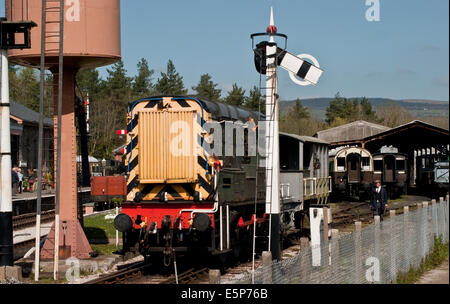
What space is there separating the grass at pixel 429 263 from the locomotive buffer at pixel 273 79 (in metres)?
2.61

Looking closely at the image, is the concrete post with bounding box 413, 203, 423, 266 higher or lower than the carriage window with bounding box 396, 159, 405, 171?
lower

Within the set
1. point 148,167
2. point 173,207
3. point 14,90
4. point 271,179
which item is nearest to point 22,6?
point 148,167

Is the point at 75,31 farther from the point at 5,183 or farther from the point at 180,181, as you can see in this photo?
the point at 180,181

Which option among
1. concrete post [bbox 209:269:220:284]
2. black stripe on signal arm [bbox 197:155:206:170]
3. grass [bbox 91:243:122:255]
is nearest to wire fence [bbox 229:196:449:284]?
concrete post [bbox 209:269:220:284]

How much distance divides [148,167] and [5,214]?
11.0 feet

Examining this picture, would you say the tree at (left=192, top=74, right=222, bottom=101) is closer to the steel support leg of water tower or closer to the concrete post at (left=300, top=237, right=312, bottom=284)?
the steel support leg of water tower

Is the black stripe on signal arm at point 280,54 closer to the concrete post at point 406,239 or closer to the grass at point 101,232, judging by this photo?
the concrete post at point 406,239

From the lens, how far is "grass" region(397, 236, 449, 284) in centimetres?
1253

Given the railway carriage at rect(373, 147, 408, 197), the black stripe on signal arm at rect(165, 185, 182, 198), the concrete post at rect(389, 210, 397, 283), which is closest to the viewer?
the concrete post at rect(389, 210, 397, 283)

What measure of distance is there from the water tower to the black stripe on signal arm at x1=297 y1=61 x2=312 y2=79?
7641 mm

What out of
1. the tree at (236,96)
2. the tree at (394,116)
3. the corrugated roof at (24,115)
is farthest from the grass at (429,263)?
the tree at (394,116)

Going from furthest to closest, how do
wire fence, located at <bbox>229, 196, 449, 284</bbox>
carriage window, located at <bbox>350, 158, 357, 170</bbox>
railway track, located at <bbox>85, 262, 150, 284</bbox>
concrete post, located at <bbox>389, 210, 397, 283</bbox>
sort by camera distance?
carriage window, located at <bbox>350, 158, 357, 170</bbox> → railway track, located at <bbox>85, 262, 150, 284</bbox> → concrete post, located at <bbox>389, 210, 397, 283</bbox> → wire fence, located at <bbox>229, 196, 449, 284</bbox>

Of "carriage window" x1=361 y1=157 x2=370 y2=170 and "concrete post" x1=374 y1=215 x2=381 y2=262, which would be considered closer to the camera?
"concrete post" x1=374 y1=215 x2=381 y2=262

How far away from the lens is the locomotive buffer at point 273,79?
1186 cm
